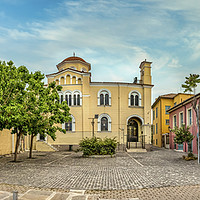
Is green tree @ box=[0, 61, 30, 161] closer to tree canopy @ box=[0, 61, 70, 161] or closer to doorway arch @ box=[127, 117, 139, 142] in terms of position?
tree canopy @ box=[0, 61, 70, 161]

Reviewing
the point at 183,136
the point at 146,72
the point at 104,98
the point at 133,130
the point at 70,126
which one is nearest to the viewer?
the point at 183,136

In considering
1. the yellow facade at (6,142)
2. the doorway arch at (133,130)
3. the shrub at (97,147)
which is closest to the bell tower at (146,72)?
the doorway arch at (133,130)

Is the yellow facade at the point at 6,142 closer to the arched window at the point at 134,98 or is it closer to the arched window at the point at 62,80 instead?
the arched window at the point at 62,80

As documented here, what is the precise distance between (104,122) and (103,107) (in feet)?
6.72

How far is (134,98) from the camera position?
1280 inches

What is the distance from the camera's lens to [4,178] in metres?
10.0

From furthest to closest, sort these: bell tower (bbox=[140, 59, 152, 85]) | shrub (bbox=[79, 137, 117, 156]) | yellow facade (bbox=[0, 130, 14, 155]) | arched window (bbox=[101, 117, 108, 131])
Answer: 1. bell tower (bbox=[140, 59, 152, 85])
2. arched window (bbox=[101, 117, 108, 131])
3. yellow facade (bbox=[0, 130, 14, 155])
4. shrub (bbox=[79, 137, 117, 156])

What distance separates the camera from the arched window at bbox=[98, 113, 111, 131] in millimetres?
31656

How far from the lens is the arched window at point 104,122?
31.7 metres

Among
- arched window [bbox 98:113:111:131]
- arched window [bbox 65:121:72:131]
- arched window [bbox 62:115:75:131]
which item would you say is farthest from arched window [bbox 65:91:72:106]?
arched window [bbox 98:113:111:131]

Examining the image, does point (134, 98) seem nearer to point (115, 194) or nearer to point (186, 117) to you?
point (186, 117)

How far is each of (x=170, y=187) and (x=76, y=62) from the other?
27832mm

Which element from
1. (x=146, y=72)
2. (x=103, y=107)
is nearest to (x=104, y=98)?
(x=103, y=107)

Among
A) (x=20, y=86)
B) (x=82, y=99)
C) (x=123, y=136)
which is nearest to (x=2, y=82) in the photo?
(x=20, y=86)
